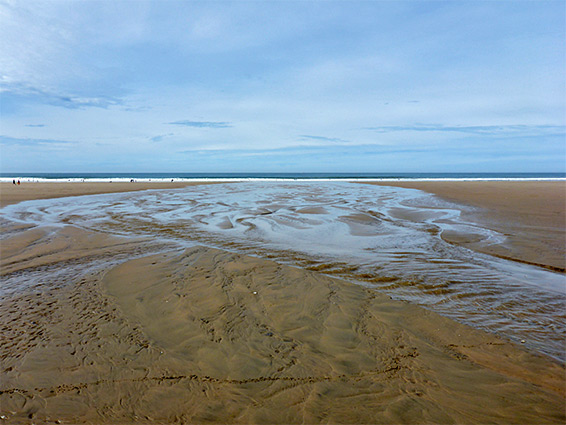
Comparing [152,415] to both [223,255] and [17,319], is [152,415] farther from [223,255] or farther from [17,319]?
[223,255]

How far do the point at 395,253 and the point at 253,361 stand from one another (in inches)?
227

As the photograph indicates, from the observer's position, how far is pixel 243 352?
3.78m

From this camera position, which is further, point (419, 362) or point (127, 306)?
point (127, 306)

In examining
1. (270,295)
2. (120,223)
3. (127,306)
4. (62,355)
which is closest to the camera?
(62,355)

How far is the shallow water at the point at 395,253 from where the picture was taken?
190 inches

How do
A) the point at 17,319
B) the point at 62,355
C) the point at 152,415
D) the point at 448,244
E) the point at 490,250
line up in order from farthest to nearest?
the point at 448,244 → the point at 490,250 → the point at 17,319 → the point at 62,355 → the point at 152,415

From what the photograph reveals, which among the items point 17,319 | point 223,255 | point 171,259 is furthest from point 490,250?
point 17,319

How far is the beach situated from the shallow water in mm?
344

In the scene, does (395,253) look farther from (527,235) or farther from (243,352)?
(527,235)

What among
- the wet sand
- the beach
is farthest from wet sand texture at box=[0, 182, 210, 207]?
the wet sand

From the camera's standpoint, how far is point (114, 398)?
9.95 ft

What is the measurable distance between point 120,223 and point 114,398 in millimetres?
10963

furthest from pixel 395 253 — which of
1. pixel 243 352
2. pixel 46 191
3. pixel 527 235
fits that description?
pixel 46 191

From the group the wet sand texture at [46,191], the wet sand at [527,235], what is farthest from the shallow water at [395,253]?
the wet sand texture at [46,191]
